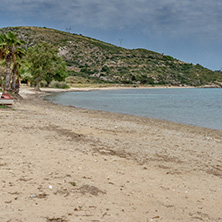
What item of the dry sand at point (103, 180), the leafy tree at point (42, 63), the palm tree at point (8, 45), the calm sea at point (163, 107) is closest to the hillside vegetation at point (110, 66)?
the leafy tree at point (42, 63)

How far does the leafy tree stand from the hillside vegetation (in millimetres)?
33671

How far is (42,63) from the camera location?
225 ft

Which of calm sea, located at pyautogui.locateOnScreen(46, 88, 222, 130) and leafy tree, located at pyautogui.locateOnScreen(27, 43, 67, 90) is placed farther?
leafy tree, located at pyautogui.locateOnScreen(27, 43, 67, 90)

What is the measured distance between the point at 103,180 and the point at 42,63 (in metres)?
66.2

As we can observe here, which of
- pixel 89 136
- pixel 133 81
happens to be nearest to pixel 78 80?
pixel 133 81

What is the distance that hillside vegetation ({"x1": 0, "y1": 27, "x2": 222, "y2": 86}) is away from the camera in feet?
410

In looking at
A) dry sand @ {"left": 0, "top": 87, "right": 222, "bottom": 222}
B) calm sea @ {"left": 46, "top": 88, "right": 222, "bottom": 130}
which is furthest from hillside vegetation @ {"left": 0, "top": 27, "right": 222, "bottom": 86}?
dry sand @ {"left": 0, "top": 87, "right": 222, "bottom": 222}

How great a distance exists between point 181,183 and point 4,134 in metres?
6.64

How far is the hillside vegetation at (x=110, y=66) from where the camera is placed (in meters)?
125

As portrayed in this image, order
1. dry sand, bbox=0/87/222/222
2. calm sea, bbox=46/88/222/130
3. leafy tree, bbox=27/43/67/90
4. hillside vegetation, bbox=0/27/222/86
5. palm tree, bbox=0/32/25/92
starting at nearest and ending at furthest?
dry sand, bbox=0/87/222/222 < calm sea, bbox=46/88/222/130 < palm tree, bbox=0/32/25/92 < leafy tree, bbox=27/43/67/90 < hillside vegetation, bbox=0/27/222/86

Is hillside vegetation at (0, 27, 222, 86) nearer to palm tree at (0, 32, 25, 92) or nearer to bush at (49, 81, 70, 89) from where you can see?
bush at (49, 81, 70, 89)

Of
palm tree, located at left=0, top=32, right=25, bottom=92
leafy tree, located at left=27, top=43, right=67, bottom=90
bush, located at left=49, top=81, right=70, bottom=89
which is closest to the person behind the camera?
palm tree, located at left=0, top=32, right=25, bottom=92

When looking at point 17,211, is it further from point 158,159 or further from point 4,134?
point 4,134

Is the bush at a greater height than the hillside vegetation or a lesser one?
lesser
